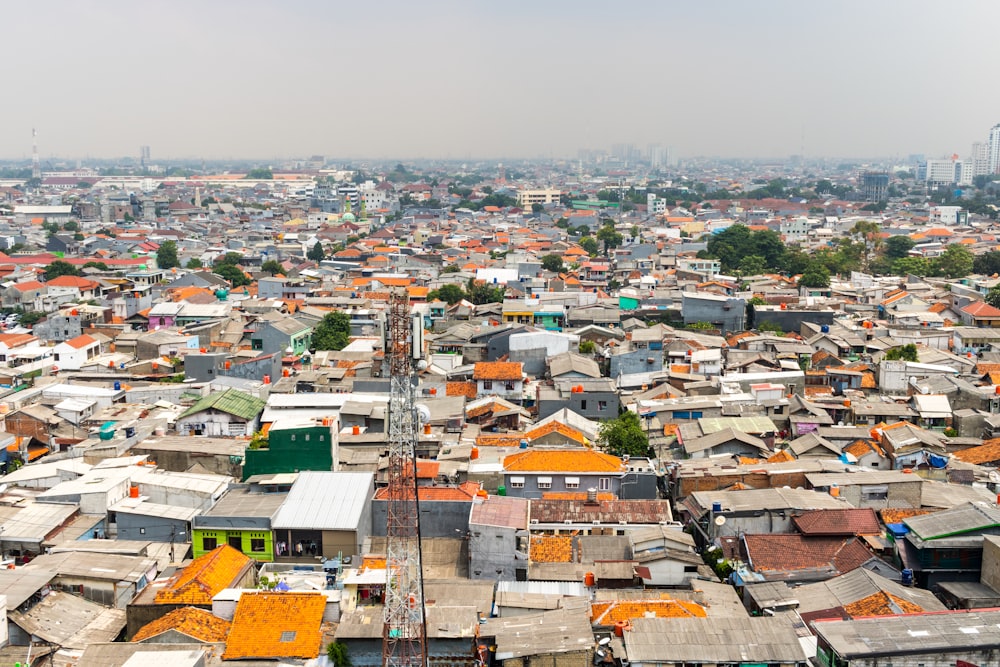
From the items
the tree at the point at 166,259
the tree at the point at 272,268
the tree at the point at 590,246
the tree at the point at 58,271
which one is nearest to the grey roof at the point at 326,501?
the tree at the point at 272,268

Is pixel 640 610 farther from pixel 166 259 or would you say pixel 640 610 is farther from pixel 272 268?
pixel 166 259

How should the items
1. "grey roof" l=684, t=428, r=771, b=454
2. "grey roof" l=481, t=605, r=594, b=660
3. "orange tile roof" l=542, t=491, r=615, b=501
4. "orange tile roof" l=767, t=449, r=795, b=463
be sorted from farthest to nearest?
"grey roof" l=684, t=428, r=771, b=454, "orange tile roof" l=767, t=449, r=795, b=463, "orange tile roof" l=542, t=491, r=615, b=501, "grey roof" l=481, t=605, r=594, b=660

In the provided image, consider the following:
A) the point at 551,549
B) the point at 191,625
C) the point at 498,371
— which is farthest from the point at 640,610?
the point at 498,371

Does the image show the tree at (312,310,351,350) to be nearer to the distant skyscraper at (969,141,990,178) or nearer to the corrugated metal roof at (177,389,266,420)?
the corrugated metal roof at (177,389,266,420)

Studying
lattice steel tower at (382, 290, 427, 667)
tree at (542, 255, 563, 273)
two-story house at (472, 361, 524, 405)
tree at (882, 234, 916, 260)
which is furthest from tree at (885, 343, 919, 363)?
tree at (882, 234, 916, 260)

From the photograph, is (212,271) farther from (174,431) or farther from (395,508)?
(395,508)
